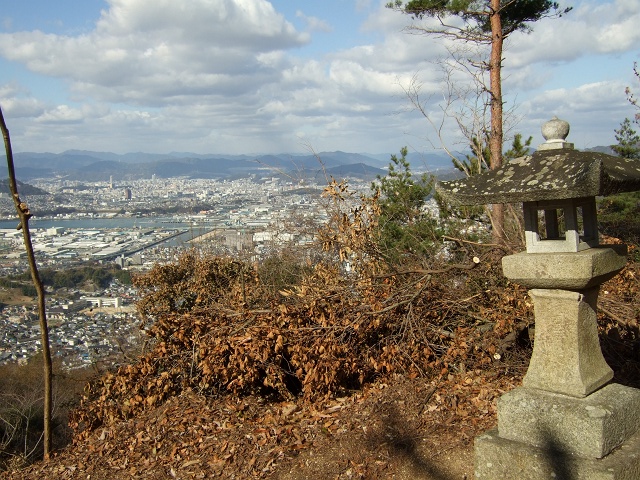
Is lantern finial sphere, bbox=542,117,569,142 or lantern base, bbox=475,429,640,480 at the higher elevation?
lantern finial sphere, bbox=542,117,569,142

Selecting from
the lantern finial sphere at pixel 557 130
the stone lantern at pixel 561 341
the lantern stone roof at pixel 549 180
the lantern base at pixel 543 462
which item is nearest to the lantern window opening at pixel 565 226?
the stone lantern at pixel 561 341

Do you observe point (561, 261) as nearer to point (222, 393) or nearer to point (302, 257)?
point (222, 393)

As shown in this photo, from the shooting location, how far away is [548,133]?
383 centimetres

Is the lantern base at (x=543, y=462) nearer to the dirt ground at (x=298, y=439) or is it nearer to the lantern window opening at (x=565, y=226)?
the dirt ground at (x=298, y=439)

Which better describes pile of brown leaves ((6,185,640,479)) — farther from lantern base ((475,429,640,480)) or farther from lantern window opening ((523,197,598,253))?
lantern window opening ((523,197,598,253))

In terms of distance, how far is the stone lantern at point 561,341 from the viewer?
3.47 metres

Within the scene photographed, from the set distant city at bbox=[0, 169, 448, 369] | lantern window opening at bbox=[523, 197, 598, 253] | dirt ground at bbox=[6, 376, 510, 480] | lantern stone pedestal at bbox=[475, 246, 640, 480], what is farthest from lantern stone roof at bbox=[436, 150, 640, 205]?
distant city at bbox=[0, 169, 448, 369]

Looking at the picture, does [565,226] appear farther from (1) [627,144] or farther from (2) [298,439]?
(1) [627,144]

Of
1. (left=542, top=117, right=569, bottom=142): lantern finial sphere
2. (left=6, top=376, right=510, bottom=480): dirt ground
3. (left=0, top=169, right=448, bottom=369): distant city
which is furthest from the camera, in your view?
(left=0, top=169, right=448, bottom=369): distant city

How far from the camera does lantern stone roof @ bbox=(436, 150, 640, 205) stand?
10.8ft

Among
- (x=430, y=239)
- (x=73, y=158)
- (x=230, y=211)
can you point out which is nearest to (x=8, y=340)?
(x=230, y=211)

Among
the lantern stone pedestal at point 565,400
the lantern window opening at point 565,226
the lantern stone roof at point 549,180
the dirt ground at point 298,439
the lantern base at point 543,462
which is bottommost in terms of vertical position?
the dirt ground at point 298,439

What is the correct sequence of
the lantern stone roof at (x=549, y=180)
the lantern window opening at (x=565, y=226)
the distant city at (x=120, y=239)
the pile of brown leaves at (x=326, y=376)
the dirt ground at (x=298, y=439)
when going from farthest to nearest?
the distant city at (x=120, y=239) → the pile of brown leaves at (x=326, y=376) → the dirt ground at (x=298, y=439) → the lantern window opening at (x=565, y=226) → the lantern stone roof at (x=549, y=180)

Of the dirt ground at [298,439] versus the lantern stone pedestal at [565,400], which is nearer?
the lantern stone pedestal at [565,400]
